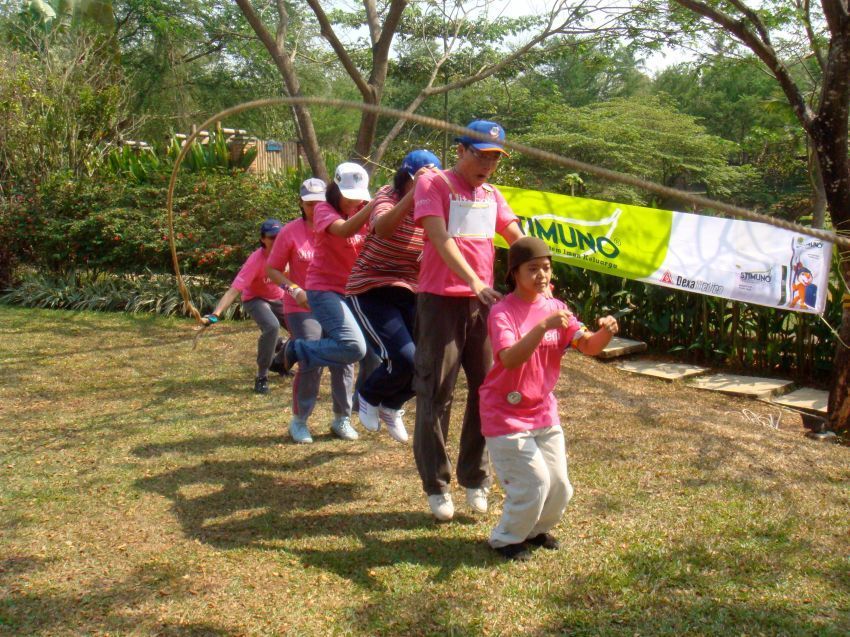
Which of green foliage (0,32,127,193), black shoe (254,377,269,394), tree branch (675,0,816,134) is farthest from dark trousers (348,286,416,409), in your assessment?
green foliage (0,32,127,193)

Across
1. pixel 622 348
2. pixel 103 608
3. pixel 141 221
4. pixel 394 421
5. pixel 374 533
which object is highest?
pixel 141 221

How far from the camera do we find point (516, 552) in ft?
13.1

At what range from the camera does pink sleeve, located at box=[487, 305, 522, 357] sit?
369 cm

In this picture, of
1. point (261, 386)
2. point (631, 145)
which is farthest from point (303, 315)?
point (631, 145)

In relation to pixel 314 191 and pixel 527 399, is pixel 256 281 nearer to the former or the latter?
pixel 314 191

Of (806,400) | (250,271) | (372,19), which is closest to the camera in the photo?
(250,271)

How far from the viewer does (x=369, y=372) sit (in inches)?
218

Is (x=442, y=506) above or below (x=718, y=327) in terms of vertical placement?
below

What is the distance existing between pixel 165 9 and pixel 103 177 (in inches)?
131

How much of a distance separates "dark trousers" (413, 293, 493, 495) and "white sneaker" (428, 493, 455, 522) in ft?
0.12

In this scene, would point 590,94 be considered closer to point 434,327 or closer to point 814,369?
point 814,369

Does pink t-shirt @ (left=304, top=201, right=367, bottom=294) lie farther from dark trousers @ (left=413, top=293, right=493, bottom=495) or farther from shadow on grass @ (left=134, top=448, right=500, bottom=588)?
dark trousers @ (left=413, top=293, right=493, bottom=495)

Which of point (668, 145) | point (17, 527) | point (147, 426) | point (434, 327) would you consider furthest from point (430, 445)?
point (668, 145)

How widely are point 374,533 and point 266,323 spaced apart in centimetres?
317
